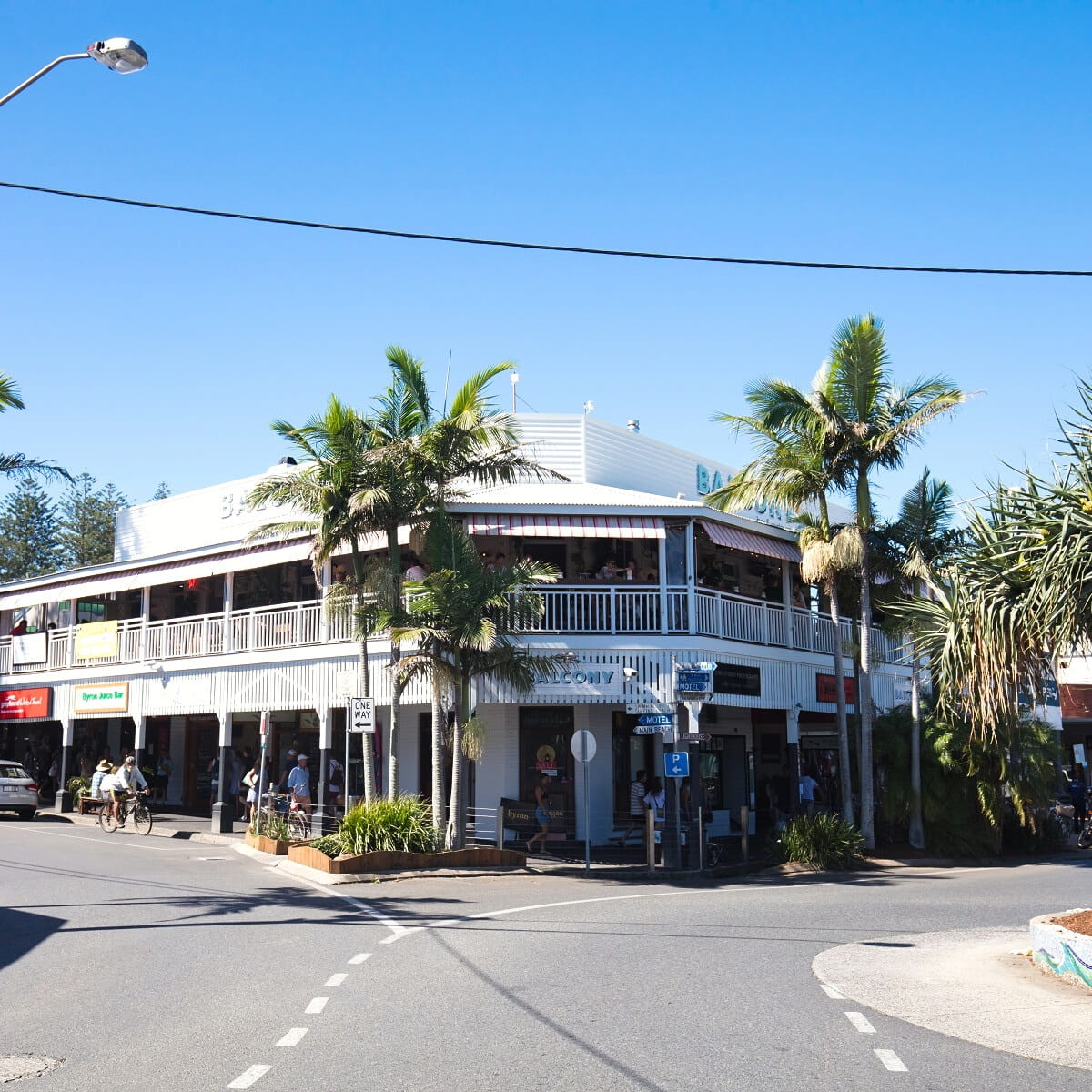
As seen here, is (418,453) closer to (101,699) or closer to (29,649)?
(101,699)

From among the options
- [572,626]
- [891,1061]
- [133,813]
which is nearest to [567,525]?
[572,626]

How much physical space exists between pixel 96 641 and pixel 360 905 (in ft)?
61.3

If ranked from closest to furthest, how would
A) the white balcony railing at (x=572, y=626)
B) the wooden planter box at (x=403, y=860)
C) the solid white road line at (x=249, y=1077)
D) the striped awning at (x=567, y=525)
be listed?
the solid white road line at (x=249, y=1077) < the wooden planter box at (x=403, y=860) < the striped awning at (x=567, y=525) < the white balcony railing at (x=572, y=626)

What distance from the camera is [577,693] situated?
906 inches

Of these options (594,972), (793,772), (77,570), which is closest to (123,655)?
(77,570)

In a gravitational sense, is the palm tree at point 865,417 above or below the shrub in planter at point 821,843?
above

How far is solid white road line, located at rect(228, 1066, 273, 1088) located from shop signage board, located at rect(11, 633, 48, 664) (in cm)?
2897

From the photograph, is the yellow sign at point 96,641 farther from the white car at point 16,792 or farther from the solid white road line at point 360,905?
the solid white road line at point 360,905

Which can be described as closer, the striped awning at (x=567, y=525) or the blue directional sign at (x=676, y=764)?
the blue directional sign at (x=676, y=764)

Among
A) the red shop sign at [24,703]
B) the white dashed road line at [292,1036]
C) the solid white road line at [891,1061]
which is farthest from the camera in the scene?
the red shop sign at [24,703]

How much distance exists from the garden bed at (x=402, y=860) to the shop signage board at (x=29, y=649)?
15.7 metres

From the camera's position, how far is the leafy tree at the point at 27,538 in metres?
64.1

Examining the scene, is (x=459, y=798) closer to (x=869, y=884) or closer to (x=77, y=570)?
(x=869, y=884)

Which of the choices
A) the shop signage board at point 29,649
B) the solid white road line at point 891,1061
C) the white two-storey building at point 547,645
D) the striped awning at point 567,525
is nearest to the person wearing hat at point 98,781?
the white two-storey building at point 547,645
